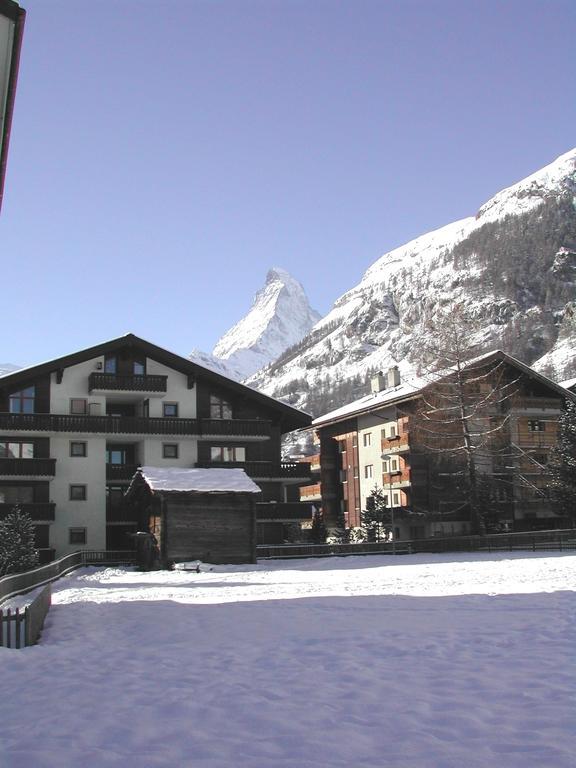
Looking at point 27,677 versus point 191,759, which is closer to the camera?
point 191,759

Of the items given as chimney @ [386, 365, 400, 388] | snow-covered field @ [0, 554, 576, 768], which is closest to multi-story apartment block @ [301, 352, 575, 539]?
A: chimney @ [386, 365, 400, 388]

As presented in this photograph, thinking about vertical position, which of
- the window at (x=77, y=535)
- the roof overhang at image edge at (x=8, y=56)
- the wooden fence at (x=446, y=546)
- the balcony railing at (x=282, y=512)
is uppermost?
the roof overhang at image edge at (x=8, y=56)

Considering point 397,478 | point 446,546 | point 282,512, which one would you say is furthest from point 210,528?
point 397,478

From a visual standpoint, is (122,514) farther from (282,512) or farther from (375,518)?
(375,518)

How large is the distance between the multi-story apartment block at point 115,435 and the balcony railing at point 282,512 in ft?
0.21

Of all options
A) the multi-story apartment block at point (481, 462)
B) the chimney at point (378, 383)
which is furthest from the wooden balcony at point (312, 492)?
the chimney at point (378, 383)

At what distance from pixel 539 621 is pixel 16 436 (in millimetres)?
37436

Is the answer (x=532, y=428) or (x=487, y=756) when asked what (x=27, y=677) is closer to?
(x=487, y=756)

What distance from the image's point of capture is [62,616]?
17.5 metres

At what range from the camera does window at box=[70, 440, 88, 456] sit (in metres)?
47.8

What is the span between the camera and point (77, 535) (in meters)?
46.7

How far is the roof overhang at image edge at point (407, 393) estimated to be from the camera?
2063 inches

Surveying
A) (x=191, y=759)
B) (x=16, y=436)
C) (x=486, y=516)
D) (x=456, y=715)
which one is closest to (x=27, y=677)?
(x=191, y=759)

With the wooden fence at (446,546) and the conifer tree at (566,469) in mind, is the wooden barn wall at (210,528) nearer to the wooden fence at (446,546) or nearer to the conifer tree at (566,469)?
the wooden fence at (446,546)
